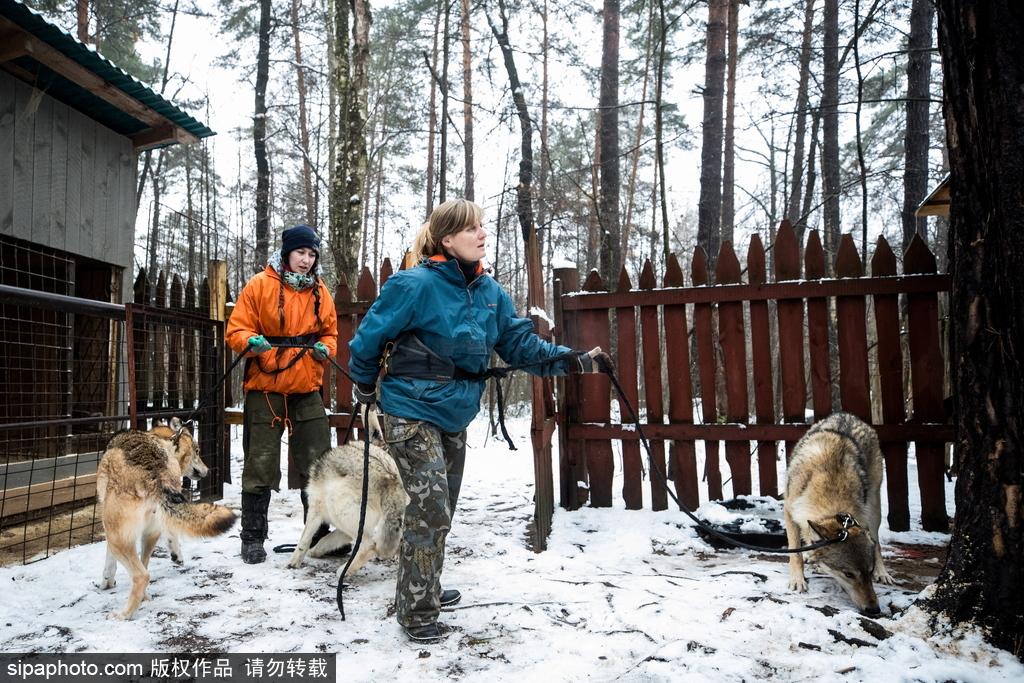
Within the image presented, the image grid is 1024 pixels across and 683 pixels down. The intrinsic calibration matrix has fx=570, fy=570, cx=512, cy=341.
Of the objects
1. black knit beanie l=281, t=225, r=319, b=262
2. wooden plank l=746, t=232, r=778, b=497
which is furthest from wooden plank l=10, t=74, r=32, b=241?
wooden plank l=746, t=232, r=778, b=497

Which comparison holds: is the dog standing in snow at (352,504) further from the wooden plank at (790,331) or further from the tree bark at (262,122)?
the tree bark at (262,122)

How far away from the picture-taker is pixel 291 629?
2.91 meters

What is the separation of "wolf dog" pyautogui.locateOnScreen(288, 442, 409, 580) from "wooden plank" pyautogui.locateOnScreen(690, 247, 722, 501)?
272cm

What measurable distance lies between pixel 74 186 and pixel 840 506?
26.7ft

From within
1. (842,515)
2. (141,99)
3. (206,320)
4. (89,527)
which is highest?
(141,99)

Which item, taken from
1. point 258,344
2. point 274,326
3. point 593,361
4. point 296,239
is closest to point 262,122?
point 296,239

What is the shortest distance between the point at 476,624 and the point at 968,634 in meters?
2.26

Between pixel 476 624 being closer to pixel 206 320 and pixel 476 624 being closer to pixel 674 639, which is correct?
pixel 674 639

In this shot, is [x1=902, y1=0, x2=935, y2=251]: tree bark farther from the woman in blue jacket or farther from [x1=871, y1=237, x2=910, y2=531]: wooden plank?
the woman in blue jacket

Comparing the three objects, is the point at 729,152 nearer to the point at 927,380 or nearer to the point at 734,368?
the point at 734,368

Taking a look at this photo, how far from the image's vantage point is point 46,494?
5.23 metres

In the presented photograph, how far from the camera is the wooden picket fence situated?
4.50 m

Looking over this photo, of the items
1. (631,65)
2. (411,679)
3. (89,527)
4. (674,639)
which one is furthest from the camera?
(631,65)

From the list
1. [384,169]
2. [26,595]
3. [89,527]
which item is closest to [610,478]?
[26,595]
